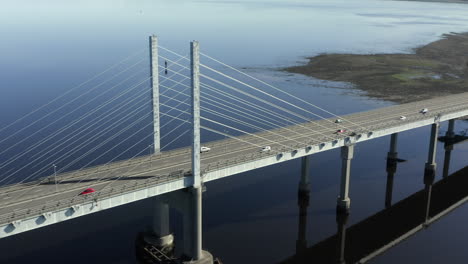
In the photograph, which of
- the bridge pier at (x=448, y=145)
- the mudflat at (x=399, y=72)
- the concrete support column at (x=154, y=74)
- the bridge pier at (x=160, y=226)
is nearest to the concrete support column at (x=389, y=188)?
the bridge pier at (x=448, y=145)

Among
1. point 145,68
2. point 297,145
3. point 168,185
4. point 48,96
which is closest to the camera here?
point 168,185

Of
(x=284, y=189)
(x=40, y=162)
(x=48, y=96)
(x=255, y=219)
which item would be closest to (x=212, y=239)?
(x=255, y=219)

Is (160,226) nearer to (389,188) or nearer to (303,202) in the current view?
(303,202)

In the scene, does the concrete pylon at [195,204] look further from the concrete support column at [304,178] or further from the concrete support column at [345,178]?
the concrete support column at [345,178]

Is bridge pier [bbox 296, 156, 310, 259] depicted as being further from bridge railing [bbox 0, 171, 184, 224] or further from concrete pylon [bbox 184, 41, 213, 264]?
bridge railing [bbox 0, 171, 184, 224]

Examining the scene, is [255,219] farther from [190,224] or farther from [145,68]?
[145,68]

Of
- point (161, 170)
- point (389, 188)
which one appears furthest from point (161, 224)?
point (389, 188)
